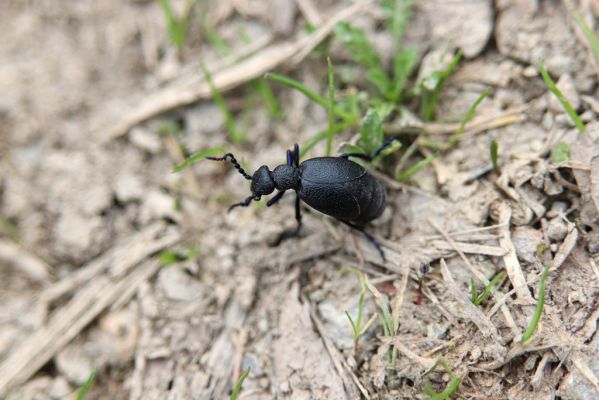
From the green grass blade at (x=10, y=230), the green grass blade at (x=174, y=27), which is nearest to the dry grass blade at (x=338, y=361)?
the green grass blade at (x=10, y=230)

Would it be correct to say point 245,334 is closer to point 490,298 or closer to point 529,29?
point 490,298

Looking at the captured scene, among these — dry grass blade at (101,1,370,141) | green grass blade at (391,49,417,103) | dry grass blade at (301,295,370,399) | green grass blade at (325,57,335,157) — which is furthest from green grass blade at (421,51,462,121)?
dry grass blade at (301,295,370,399)

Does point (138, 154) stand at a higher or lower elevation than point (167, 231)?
higher

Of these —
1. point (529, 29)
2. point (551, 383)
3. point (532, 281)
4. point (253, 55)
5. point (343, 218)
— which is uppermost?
point (253, 55)

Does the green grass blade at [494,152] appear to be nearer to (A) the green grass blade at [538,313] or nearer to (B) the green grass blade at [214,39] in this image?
(A) the green grass blade at [538,313]

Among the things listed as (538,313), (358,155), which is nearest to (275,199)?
(358,155)

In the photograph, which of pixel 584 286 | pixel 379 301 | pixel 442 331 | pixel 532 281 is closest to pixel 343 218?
pixel 379 301
